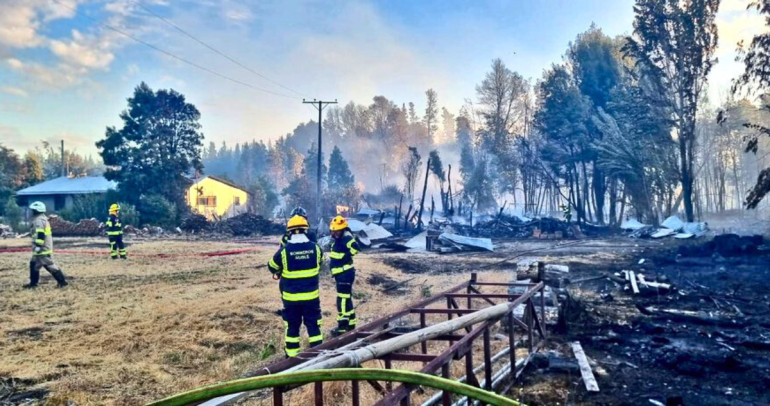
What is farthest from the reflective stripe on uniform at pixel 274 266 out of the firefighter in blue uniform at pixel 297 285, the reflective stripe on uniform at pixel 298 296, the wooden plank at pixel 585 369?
the wooden plank at pixel 585 369

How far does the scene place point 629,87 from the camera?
3197cm

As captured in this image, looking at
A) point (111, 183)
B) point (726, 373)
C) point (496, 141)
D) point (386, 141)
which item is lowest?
point (726, 373)

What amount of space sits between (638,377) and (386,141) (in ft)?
241

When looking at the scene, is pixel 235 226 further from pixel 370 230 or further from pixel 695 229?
pixel 695 229

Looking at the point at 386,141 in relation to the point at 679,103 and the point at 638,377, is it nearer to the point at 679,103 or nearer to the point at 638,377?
the point at 679,103

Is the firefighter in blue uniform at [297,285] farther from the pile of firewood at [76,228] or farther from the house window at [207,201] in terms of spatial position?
the house window at [207,201]

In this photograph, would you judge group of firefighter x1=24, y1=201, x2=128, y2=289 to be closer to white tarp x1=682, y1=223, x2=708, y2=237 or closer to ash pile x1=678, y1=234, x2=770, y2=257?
ash pile x1=678, y1=234, x2=770, y2=257

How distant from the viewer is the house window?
44.3m

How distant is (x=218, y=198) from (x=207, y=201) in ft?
5.27

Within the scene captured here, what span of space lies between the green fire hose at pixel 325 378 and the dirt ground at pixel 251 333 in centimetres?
Answer: 354

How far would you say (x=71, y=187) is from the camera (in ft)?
133

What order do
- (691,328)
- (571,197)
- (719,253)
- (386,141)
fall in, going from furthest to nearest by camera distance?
(386,141) < (571,197) < (719,253) < (691,328)

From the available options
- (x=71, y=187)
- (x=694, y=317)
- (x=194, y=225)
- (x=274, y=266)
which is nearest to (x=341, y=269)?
(x=274, y=266)

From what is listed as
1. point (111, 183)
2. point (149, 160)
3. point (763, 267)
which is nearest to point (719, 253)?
point (763, 267)
